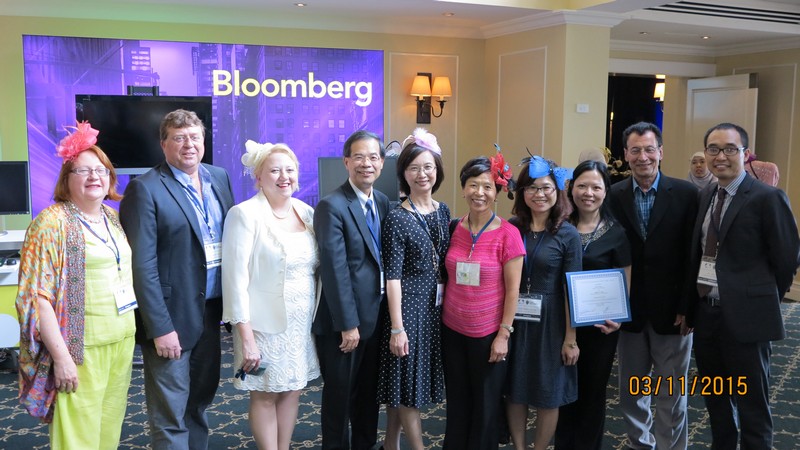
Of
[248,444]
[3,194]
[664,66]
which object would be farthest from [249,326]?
[664,66]

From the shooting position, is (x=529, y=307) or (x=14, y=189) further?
(x=14, y=189)

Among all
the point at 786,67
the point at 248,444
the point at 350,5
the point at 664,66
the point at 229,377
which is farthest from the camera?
the point at 664,66

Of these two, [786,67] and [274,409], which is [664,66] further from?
[274,409]

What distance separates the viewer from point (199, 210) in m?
2.93

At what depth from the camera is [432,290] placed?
10.0 ft

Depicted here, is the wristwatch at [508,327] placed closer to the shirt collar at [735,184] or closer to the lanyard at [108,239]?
the shirt collar at [735,184]

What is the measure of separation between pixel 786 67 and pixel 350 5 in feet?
19.2

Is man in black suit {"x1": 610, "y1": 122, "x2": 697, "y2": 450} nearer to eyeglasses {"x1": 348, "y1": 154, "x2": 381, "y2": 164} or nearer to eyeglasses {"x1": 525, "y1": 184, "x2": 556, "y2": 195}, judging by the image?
eyeglasses {"x1": 525, "y1": 184, "x2": 556, "y2": 195}

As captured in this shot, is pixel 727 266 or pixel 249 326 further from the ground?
pixel 727 266

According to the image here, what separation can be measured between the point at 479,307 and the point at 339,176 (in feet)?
8.93

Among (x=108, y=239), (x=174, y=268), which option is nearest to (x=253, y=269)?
(x=174, y=268)

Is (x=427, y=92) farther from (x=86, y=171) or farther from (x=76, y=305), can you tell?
(x=76, y=305)

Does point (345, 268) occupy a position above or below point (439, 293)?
above

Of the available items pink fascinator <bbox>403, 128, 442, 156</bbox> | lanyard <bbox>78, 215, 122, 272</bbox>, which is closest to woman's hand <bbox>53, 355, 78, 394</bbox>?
lanyard <bbox>78, 215, 122, 272</bbox>
